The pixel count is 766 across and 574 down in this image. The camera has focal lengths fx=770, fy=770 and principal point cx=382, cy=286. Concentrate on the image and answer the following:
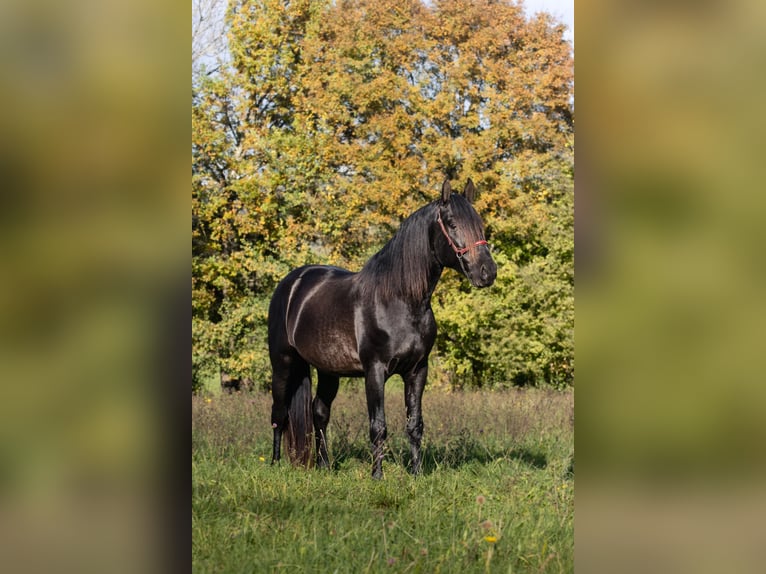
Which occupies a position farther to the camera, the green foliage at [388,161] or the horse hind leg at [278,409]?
the green foliage at [388,161]

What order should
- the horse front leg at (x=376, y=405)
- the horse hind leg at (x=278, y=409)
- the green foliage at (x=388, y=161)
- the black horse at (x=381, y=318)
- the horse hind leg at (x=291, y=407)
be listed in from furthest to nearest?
1. the green foliage at (x=388, y=161)
2. the horse hind leg at (x=278, y=409)
3. the horse hind leg at (x=291, y=407)
4. the horse front leg at (x=376, y=405)
5. the black horse at (x=381, y=318)

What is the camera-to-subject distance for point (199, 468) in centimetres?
570

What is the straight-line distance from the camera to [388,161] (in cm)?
1534

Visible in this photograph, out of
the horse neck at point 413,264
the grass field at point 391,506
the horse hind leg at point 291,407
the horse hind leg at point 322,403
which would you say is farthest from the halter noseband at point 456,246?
the horse hind leg at point 291,407

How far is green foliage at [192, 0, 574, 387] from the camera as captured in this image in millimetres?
15094

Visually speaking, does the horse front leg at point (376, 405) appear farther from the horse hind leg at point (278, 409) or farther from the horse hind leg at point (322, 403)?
the horse hind leg at point (278, 409)

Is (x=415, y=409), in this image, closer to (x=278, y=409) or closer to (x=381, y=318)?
(x=381, y=318)

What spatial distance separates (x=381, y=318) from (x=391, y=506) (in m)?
1.76

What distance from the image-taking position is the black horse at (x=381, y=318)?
5715 millimetres
